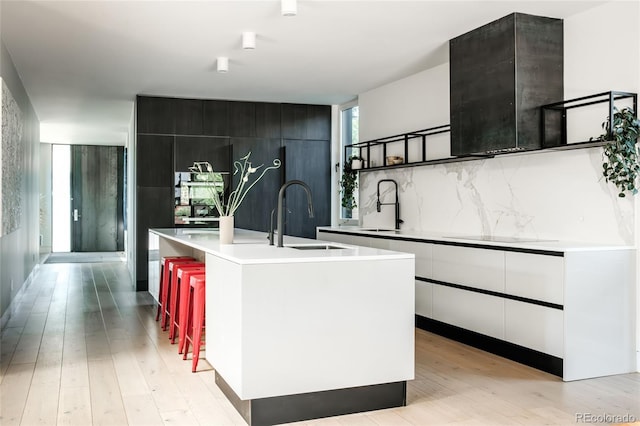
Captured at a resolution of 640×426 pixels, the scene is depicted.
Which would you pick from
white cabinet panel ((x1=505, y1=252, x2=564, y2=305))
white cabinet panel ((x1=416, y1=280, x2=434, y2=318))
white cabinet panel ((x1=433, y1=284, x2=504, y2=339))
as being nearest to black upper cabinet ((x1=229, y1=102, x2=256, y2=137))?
white cabinet panel ((x1=416, y1=280, x2=434, y2=318))

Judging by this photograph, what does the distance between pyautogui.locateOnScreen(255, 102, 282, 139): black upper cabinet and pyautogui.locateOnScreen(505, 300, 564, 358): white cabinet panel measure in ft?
15.1

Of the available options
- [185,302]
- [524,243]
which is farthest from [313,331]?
[524,243]

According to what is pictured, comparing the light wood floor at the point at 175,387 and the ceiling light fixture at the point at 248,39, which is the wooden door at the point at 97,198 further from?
the ceiling light fixture at the point at 248,39

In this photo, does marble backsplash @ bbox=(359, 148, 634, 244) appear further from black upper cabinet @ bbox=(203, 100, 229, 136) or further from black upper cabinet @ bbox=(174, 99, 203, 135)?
black upper cabinet @ bbox=(174, 99, 203, 135)

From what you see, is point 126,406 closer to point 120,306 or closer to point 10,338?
point 10,338

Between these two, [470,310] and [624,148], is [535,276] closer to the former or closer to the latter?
[470,310]

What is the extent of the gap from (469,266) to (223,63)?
2.84 meters

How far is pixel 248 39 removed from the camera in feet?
15.4

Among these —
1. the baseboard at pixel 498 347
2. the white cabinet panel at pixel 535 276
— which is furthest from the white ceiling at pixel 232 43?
the baseboard at pixel 498 347

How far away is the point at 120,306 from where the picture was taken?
6387 millimetres

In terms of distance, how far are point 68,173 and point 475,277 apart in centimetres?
1171

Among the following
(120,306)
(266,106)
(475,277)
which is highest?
(266,106)

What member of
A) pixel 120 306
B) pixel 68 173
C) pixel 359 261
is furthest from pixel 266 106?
pixel 68 173

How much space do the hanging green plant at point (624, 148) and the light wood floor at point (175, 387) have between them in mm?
1217
